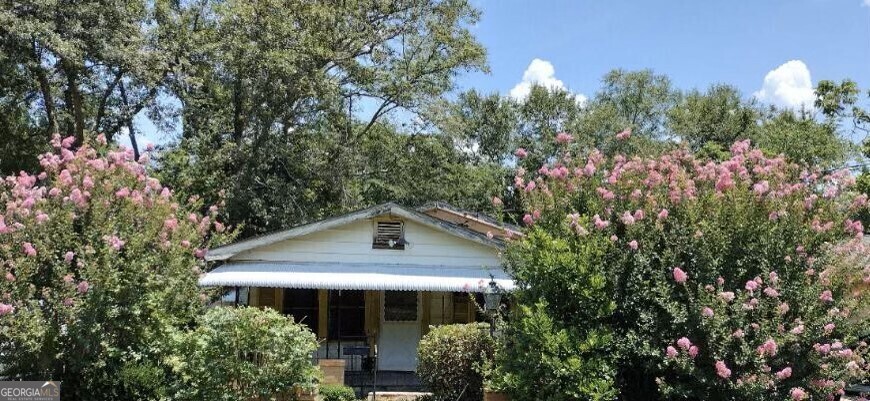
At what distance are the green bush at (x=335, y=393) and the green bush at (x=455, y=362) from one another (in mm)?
1327

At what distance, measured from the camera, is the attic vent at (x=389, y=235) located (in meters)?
12.5

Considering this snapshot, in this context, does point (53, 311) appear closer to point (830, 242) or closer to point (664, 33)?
point (830, 242)

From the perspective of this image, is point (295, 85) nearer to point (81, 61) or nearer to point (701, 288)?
point (81, 61)

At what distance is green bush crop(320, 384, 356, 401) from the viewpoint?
29.9 feet

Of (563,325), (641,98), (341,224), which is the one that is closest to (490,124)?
(641,98)

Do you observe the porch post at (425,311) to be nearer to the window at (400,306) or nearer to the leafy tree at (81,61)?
the window at (400,306)

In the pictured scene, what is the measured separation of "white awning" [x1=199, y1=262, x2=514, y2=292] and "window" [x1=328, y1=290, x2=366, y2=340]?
4.76 ft

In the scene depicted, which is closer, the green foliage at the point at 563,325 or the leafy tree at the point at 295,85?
the green foliage at the point at 563,325

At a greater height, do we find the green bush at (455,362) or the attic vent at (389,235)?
the attic vent at (389,235)

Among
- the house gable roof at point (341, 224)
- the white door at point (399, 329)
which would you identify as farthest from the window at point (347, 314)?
the house gable roof at point (341, 224)

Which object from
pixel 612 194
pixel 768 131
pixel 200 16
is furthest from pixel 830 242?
pixel 768 131

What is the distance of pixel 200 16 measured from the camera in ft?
65.2

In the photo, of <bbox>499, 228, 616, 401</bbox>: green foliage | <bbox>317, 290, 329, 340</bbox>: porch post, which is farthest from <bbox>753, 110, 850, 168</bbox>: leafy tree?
<bbox>499, 228, 616, 401</bbox>: green foliage

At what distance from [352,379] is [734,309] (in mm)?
8159
